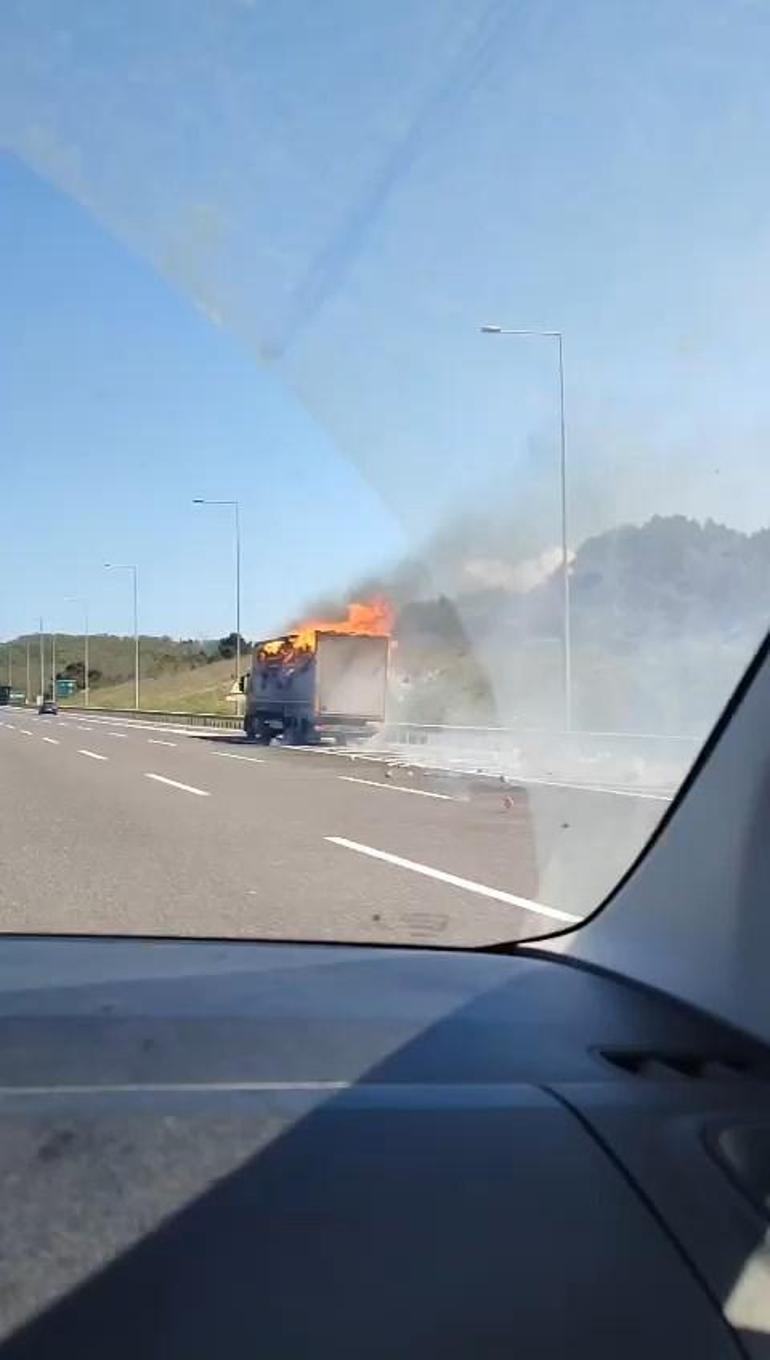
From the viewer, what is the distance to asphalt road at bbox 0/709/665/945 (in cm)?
638

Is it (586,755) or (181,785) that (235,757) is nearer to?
(181,785)

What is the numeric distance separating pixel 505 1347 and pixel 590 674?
15.5ft

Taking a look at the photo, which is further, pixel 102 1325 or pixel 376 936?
pixel 376 936

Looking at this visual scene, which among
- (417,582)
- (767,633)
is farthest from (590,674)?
(767,633)

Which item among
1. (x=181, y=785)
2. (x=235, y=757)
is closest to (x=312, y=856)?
(x=181, y=785)

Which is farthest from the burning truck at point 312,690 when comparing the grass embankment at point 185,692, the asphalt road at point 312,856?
the asphalt road at point 312,856

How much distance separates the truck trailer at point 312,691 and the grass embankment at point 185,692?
11482 millimetres

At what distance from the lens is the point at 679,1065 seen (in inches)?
130

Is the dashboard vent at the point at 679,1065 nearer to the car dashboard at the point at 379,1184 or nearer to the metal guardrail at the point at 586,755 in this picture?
the car dashboard at the point at 379,1184

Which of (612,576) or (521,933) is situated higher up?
(612,576)

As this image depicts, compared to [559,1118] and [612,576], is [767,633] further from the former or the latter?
[612,576]

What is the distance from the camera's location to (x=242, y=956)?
461 centimetres

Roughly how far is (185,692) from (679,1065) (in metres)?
76.2

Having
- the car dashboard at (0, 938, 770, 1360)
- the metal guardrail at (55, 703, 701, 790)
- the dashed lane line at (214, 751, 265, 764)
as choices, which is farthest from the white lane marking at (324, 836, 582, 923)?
the dashed lane line at (214, 751, 265, 764)
